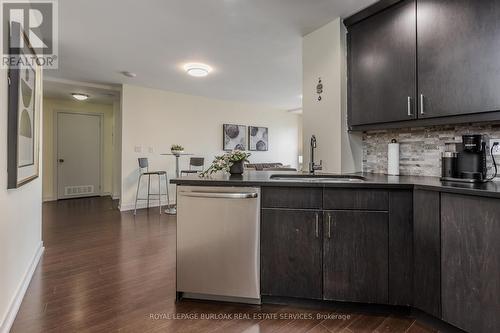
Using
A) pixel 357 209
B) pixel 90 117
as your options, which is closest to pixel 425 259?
pixel 357 209

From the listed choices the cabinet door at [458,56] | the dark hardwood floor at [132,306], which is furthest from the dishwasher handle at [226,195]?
the cabinet door at [458,56]

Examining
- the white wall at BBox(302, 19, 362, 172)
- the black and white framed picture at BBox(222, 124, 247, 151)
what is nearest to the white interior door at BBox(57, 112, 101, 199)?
the black and white framed picture at BBox(222, 124, 247, 151)

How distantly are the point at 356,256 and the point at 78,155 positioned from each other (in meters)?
7.09

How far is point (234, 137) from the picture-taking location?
6918 mm

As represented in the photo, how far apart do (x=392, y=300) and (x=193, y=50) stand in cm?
341

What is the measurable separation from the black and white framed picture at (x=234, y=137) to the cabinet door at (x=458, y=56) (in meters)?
5.05

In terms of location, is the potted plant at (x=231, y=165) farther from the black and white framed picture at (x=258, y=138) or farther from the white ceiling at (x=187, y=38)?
the black and white framed picture at (x=258, y=138)

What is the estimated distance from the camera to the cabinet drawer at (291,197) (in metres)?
1.84

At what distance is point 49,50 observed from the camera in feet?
11.6

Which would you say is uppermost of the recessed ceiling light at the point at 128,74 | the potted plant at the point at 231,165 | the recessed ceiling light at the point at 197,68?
the recessed ceiling light at the point at 128,74

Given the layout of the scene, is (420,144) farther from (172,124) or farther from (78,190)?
(78,190)

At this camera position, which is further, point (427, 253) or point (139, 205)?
point (139, 205)

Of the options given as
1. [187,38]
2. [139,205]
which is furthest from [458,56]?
[139,205]

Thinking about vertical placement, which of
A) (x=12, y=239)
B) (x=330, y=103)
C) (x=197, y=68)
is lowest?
(x=12, y=239)
